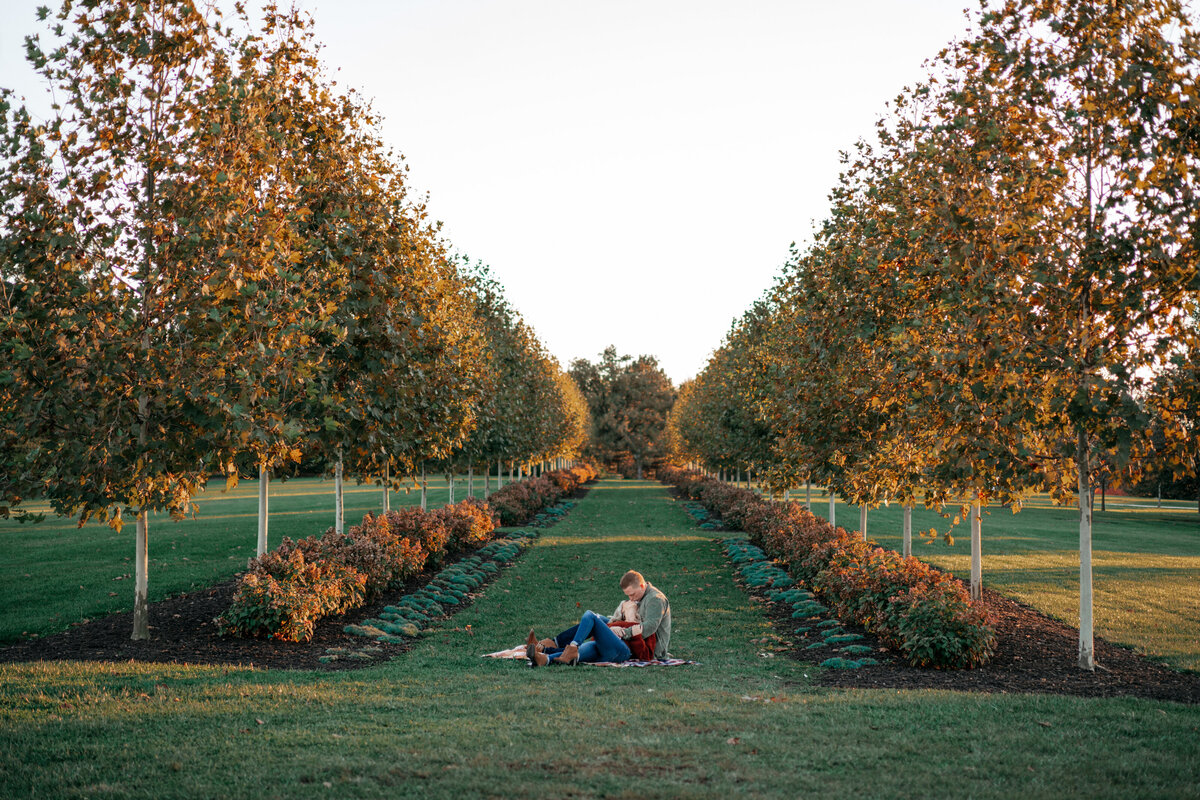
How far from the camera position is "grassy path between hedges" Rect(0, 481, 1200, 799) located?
523 centimetres

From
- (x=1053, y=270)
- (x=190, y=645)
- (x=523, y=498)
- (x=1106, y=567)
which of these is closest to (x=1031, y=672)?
A: (x=1053, y=270)

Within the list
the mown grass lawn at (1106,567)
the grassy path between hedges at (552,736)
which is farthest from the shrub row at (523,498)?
the grassy path between hedges at (552,736)

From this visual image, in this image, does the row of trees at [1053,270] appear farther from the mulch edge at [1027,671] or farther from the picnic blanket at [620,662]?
the picnic blanket at [620,662]

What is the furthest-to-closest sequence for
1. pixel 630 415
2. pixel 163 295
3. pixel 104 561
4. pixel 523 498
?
pixel 630 415
pixel 523 498
pixel 104 561
pixel 163 295

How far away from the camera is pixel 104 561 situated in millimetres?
19172

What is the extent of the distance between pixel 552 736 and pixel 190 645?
19.8 feet

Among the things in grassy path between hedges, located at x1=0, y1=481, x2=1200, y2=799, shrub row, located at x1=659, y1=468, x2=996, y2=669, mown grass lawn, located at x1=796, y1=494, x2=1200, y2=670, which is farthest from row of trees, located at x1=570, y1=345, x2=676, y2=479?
grassy path between hedges, located at x1=0, y1=481, x2=1200, y2=799

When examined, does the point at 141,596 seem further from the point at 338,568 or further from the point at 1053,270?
the point at 1053,270

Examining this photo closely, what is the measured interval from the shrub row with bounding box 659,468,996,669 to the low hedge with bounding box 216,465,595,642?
718 centimetres

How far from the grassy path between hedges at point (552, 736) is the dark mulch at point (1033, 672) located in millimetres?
730

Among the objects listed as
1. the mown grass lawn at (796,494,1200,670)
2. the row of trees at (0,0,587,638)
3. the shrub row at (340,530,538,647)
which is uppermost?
the row of trees at (0,0,587,638)

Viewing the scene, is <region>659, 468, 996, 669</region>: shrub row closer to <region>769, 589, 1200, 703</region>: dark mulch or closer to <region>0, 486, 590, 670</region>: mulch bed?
<region>769, 589, 1200, 703</region>: dark mulch

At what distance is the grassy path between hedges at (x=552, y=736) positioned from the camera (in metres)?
5.23

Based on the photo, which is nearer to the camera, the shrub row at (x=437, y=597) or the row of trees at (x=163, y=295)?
the row of trees at (x=163, y=295)
